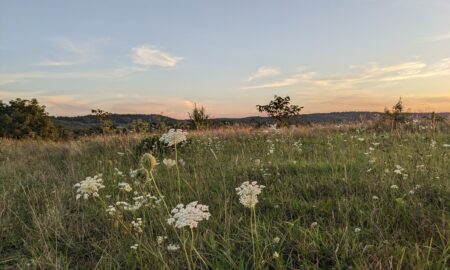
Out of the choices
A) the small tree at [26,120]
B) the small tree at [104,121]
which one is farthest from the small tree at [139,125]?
the small tree at [26,120]

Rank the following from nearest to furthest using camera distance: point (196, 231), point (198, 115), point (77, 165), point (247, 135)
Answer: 1. point (196, 231)
2. point (77, 165)
3. point (247, 135)
4. point (198, 115)

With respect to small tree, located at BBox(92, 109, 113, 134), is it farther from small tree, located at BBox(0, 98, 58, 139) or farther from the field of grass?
small tree, located at BBox(0, 98, 58, 139)

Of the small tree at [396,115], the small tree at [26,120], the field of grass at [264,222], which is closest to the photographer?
the field of grass at [264,222]

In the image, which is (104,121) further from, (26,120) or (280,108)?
(26,120)

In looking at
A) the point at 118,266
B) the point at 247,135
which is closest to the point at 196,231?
the point at 118,266

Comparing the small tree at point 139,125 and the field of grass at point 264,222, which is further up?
the small tree at point 139,125

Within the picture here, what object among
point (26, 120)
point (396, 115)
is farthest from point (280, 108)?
point (26, 120)

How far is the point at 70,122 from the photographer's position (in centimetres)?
10244

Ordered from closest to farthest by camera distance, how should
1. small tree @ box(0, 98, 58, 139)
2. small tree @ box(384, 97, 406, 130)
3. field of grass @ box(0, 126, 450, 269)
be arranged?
field of grass @ box(0, 126, 450, 269) < small tree @ box(384, 97, 406, 130) < small tree @ box(0, 98, 58, 139)

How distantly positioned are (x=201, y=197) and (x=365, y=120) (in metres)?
10.4

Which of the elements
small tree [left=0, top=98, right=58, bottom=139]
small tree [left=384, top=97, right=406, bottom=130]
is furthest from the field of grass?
small tree [left=0, top=98, right=58, bottom=139]

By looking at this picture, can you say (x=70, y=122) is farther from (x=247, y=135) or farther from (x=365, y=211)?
(x=365, y=211)

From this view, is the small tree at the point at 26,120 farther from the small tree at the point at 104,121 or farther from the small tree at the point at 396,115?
the small tree at the point at 396,115

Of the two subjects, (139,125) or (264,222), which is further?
(139,125)
